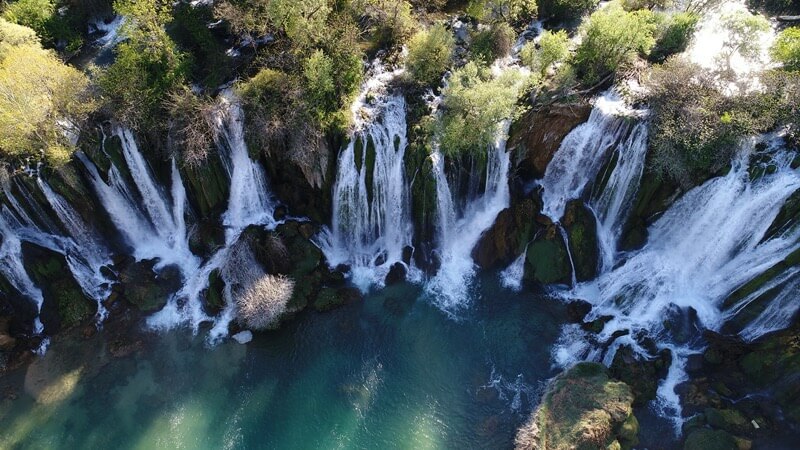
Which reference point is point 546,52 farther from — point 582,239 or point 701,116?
point 582,239

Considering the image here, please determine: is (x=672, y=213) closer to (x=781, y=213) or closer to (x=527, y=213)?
(x=781, y=213)

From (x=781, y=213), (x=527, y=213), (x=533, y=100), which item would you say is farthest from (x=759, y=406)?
(x=533, y=100)

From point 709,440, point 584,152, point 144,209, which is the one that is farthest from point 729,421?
point 144,209

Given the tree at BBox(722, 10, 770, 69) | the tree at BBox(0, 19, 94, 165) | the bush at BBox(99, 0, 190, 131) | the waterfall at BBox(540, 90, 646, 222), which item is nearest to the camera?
the tree at BBox(0, 19, 94, 165)

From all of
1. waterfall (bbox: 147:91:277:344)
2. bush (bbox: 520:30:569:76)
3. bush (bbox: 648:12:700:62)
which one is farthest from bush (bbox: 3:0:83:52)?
bush (bbox: 648:12:700:62)

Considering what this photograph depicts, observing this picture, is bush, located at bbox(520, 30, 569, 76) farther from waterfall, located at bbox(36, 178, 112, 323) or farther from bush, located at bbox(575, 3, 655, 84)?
waterfall, located at bbox(36, 178, 112, 323)
